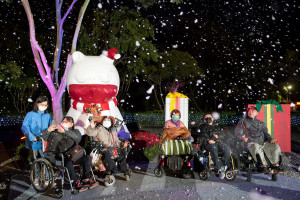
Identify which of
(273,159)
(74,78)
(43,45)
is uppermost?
(43,45)

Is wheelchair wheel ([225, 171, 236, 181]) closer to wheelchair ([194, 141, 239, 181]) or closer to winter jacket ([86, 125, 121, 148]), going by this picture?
wheelchair ([194, 141, 239, 181])

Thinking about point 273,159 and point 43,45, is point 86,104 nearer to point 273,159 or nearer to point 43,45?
point 273,159

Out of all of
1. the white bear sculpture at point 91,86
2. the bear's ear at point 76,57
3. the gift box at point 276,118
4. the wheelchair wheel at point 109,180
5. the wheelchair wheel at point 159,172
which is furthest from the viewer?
the gift box at point 276,118

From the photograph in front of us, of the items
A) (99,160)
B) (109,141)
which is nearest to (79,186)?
(99,160)

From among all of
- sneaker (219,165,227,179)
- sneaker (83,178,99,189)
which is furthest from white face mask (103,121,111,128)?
sneaker (219,165,227,179)

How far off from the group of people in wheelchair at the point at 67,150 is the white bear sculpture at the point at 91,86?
1228mm

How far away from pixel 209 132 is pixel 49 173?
3.19 meters

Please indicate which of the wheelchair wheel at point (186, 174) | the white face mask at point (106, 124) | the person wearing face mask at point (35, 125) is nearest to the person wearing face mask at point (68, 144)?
the person wearing face mask at point (35, 125)

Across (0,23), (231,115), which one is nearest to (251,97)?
(231,115)

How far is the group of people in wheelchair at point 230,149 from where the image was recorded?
6.15m

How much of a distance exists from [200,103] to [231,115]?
10.6 meters

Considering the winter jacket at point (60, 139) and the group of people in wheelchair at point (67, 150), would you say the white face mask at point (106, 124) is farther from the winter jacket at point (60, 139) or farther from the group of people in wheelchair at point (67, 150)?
the winter jacket at point (60, 139)

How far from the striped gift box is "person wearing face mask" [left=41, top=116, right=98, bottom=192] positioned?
167 cm

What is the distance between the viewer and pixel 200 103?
103ft
